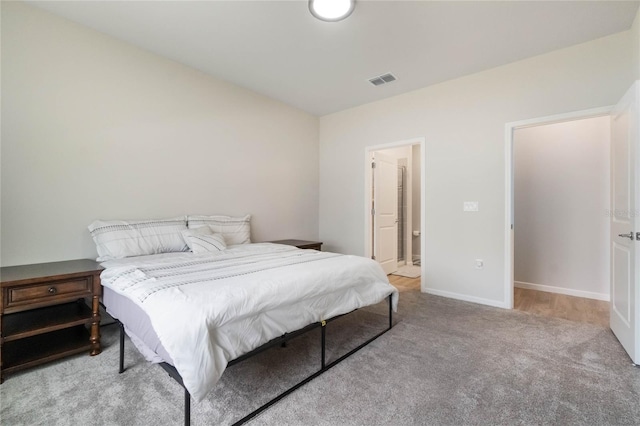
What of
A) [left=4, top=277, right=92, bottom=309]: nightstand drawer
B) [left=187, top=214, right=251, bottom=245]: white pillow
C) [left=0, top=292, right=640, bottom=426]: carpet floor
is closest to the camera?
[left=0, top=292, right=640, bottom=426]: carpet floor

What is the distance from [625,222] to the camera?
2248 mm

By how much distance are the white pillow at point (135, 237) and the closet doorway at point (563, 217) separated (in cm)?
395

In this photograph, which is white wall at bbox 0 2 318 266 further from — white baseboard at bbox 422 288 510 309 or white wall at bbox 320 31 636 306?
white baseboard at bbox 422 288 510 309

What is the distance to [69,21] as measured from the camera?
2539 millimetres

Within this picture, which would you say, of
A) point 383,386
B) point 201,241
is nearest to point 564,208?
point 383,386

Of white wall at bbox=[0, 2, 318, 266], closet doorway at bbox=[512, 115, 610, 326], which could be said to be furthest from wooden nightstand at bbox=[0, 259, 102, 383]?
closet doorway at bbox=[512, 115, 610, 326]

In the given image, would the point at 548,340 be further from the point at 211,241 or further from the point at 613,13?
the point at 211,241

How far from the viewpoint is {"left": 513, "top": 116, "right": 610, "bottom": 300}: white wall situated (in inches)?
143

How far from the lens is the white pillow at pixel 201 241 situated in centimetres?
286

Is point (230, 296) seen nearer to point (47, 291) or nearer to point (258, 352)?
point (258, 352)

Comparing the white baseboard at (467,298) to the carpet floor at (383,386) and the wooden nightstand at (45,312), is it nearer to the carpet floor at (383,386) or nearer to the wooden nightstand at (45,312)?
the carpet floor at (383,386)

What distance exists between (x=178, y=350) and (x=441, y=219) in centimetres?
341

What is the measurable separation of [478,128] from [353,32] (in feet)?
6.30

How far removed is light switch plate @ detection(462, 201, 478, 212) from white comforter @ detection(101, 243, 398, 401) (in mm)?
1740
